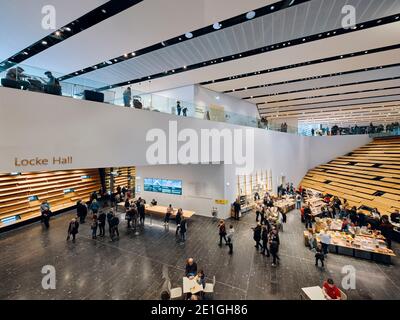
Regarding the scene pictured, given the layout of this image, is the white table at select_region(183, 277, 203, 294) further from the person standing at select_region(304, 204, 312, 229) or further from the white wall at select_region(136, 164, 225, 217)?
the person standing at select_region(304, 204, 312, 229)

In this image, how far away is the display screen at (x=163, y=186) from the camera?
12.2 meters

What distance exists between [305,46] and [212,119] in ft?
16.7

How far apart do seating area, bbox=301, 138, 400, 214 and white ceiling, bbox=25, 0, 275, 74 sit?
12445mm

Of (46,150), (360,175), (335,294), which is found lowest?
(335,294)

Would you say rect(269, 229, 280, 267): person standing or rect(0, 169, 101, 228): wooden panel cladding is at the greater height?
rect(0, 169, 101, 228): wooden panel cladding

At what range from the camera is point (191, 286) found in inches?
185

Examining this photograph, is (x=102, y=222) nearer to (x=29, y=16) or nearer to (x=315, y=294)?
(x=29, y=16)

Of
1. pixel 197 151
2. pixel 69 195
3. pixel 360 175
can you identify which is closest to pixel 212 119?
pixel 197 151

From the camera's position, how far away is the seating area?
453 inches

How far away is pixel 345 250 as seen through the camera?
742 centimetres

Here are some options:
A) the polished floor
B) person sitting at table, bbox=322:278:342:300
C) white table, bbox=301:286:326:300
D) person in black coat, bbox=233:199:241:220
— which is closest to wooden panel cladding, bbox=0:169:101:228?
the polished floor

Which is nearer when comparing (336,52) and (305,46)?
(305,46)

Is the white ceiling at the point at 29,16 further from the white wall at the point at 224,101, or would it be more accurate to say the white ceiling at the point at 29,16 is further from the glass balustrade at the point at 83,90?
the white wall at the point at 224,101
